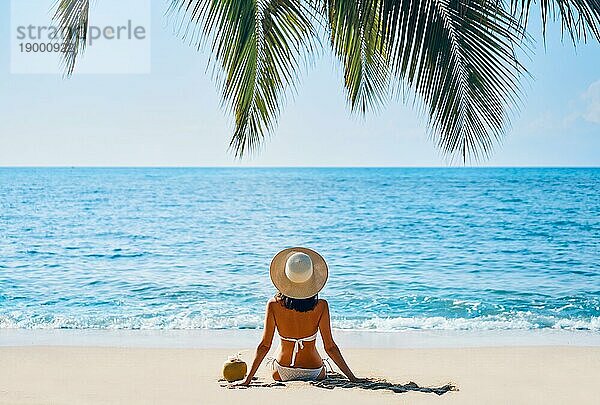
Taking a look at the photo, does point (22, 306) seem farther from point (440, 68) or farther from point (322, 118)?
point (322, 118)

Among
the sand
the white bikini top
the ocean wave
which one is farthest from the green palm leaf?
the ocean wave

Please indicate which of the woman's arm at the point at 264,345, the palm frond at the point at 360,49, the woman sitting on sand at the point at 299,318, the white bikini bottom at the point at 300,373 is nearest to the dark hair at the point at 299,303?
the woman sitting on sand at the point at 299,318

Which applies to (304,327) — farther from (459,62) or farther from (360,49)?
(459,62)

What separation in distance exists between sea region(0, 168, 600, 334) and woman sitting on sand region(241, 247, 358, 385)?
4.38 m

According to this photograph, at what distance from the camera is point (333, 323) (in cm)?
1102

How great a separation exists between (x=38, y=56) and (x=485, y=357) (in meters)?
24.2

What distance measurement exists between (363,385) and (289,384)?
509 millimetres

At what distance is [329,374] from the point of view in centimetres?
618

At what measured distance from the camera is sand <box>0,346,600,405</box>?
5672 millimetres

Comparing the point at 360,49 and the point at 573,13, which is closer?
the point at 573,13

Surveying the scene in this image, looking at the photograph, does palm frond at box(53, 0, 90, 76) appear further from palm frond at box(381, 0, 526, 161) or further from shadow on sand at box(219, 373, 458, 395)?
shadow on sand at box(219, 373, 458, 395)

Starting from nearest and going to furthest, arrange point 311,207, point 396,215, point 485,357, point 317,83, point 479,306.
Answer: point 485,357 → point 479,306 → point 396,215 → point 311,207 → point 317,83

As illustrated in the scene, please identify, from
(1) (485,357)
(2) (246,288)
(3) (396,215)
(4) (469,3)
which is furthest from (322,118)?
(4) (469,3)

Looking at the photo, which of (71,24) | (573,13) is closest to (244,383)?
(71,24)
